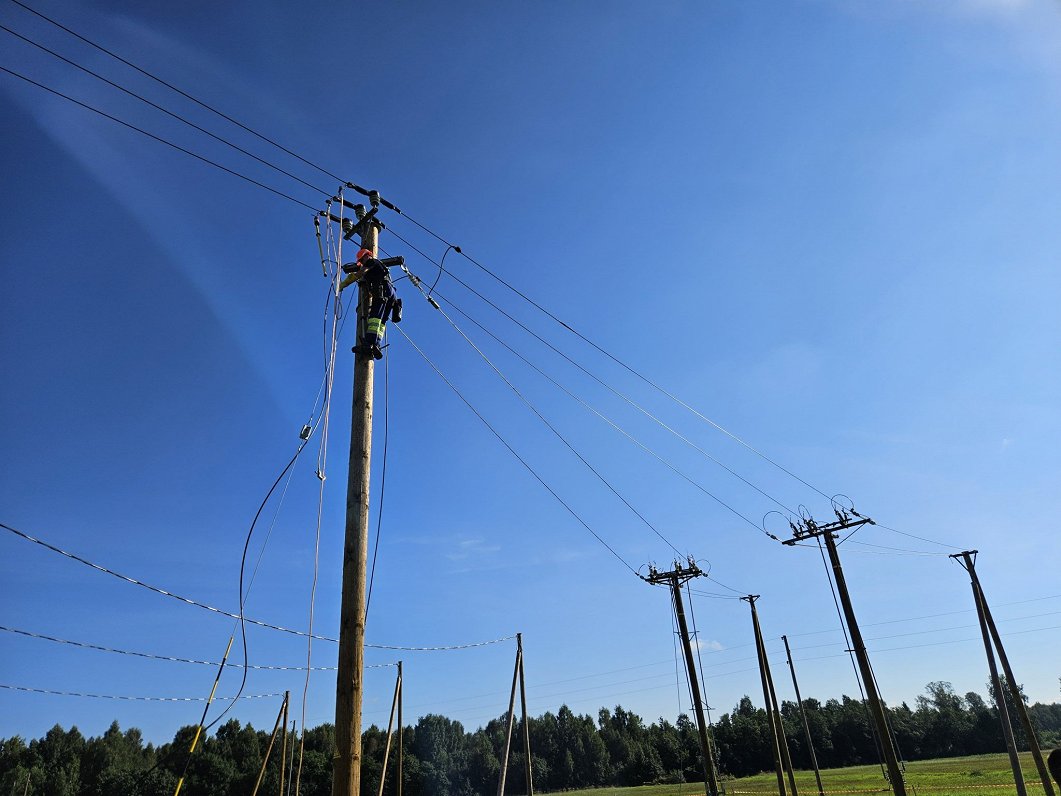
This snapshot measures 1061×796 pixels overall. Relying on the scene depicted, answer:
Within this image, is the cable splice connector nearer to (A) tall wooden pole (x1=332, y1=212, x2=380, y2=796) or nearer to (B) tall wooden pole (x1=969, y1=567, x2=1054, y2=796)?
(A) tall wooden pole (x1=332, y1=212, x2=380, y2=796)

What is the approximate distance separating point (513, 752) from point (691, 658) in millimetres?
58841

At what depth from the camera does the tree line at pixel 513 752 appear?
2307 inches

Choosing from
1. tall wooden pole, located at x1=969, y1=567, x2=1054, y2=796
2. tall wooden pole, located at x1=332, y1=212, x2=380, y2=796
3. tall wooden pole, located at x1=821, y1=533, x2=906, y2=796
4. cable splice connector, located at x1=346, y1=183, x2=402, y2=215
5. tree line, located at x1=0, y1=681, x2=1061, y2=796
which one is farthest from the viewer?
tree line, located at x1=0, y1=681, x2=1061, y2=796

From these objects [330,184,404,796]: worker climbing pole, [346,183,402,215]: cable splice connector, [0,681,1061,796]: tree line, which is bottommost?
[0,681,1061,796]: tree line

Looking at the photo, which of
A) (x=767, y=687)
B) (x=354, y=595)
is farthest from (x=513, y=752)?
(x=354, y=595)

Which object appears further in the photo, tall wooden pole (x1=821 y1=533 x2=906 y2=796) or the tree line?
the tree line

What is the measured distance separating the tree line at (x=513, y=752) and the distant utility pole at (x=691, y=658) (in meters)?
44.8

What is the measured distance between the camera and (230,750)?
63031mm

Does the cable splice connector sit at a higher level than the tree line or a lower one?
higher

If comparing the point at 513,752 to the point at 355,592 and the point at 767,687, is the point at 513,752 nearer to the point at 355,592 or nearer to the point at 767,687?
the point at 767,687

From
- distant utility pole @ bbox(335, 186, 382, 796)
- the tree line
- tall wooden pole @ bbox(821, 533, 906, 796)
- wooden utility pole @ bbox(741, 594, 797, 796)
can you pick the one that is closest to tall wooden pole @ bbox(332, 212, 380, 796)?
distant utility pole @ bbox(335, 186, 382, 796)

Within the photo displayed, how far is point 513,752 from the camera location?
71.0m

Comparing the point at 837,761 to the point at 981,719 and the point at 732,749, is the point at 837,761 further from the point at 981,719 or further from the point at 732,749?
the point at 981,719

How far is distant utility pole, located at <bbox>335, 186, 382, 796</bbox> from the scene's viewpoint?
15.5 feet
